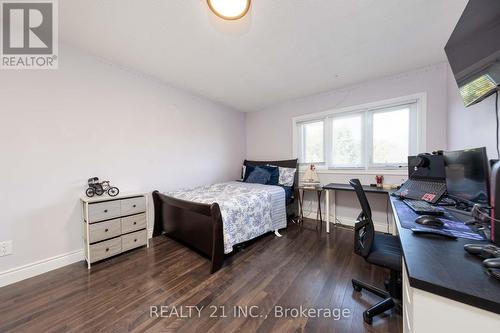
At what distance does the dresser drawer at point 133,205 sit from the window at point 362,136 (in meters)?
2.89

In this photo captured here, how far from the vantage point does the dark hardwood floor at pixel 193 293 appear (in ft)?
4.36

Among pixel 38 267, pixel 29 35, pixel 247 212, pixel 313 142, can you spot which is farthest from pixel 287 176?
pixel 29 35

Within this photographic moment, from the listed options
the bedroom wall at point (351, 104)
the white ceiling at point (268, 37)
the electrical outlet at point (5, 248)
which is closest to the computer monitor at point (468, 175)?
the white ceiling at point (268, 37)

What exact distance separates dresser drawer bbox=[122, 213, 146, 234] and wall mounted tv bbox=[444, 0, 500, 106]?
133 inches

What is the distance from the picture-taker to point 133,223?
7.80 ft

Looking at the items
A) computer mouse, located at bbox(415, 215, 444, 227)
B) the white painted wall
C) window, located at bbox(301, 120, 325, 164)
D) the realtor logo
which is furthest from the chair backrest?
the realtor logo

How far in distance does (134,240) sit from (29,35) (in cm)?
250

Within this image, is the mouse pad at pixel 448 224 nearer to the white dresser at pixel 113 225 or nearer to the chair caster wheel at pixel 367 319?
the chair caster wheel at pixel 367 319

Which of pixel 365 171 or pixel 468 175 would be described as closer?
pixel 468 175

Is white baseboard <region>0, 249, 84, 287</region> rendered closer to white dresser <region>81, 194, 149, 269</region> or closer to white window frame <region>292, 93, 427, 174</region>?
white dresser <region>81, 194, 149, 269</region>

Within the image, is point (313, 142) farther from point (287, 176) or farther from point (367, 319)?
point (367, 319)

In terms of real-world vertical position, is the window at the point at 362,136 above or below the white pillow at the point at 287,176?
above

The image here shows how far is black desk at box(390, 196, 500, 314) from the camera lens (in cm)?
49

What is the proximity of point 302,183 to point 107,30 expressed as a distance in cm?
340
